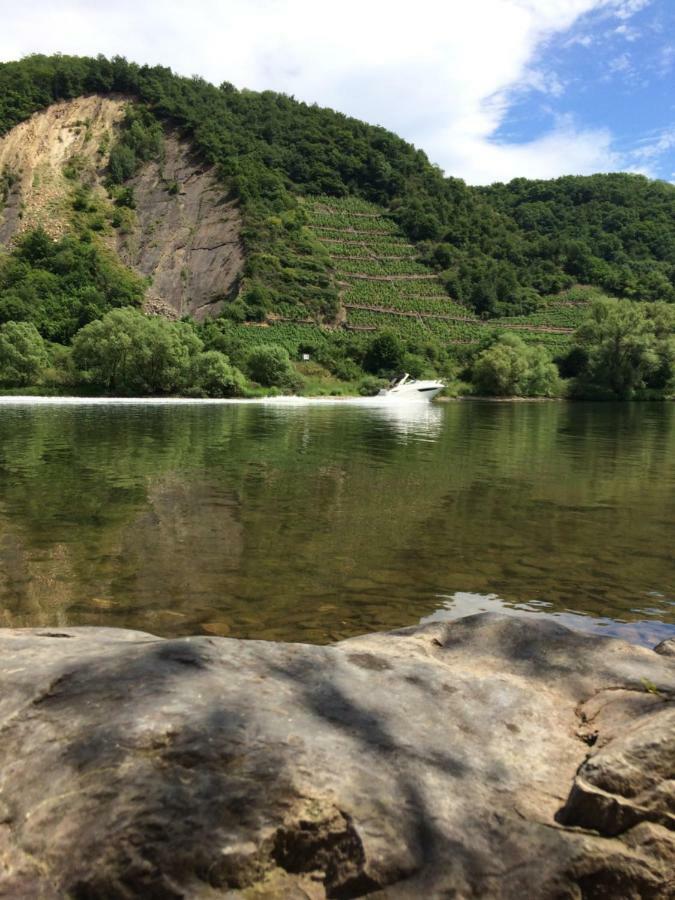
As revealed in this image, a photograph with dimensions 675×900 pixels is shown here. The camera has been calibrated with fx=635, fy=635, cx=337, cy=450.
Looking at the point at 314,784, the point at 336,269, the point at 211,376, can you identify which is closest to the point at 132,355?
the point at 211,376

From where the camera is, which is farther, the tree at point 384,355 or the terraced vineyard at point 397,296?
the terraced vineyard at point 397,296

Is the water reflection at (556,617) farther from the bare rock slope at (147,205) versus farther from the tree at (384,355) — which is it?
the bare rock slope at (147,205)

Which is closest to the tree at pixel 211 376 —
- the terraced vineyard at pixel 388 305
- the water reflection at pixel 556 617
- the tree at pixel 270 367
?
the tree at pixel 270 367

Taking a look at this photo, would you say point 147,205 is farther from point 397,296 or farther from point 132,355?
point 132,355

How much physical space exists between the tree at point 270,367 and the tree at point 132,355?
9192mm

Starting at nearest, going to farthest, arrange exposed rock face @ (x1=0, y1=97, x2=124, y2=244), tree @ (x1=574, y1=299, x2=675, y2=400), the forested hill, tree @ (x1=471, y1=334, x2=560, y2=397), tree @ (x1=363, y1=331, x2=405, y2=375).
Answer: tree @ (x1=471, y1=334, x2=560, y2=397)
tree @ (x1=574, y1=299, x2=675, y2=400)
tree @ (x1=363, y1=331, x2=405, y2=375)
exposed rock face @ (x1=0, y1=97, x2=124, y2=244)
the forested hill

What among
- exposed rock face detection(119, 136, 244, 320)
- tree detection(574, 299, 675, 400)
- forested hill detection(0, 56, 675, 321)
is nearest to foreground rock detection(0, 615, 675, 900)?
tree detection(574, 299, 675, 400)

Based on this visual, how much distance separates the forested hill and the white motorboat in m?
28.8

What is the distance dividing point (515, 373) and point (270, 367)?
103 feet

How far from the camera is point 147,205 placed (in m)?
131

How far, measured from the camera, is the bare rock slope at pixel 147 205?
11412 cm

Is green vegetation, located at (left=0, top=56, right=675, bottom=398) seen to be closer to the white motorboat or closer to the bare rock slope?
the bare rock slope

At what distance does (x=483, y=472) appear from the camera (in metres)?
19.5

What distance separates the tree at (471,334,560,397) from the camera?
8144 centimetres
